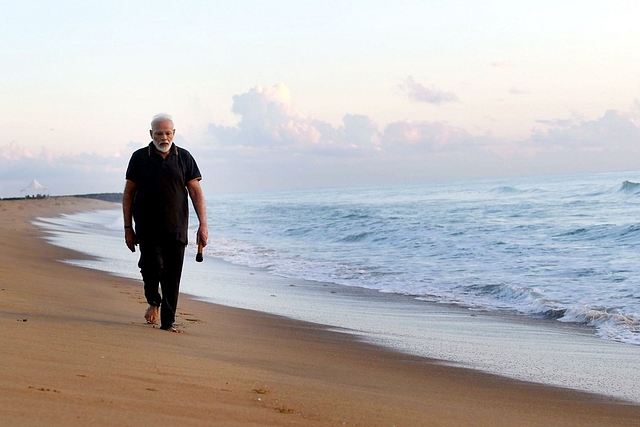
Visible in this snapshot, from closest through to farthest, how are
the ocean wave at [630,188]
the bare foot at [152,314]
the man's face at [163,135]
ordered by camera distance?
1. the man's face at [163,135]
2. the bare foot at [152,314]
3. the ocean wave at [630,188]

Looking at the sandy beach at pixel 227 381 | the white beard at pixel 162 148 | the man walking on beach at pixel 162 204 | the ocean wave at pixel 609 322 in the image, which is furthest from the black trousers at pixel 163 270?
the ocean wave at pixel 609 322

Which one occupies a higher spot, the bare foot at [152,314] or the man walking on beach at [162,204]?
the man walking on beach at [162,204]

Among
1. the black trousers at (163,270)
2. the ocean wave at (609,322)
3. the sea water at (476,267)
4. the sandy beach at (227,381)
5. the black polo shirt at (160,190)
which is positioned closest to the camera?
the sandy beach at (227,381)

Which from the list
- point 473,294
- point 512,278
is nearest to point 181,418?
point 473,294

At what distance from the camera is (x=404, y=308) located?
9.44 meters

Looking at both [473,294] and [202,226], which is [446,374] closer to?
[202,226]

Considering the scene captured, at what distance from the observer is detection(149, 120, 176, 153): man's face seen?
538 centimetres

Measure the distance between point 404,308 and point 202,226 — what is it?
455 centimetres

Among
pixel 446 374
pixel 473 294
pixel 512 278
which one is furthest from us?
pixel 512 278

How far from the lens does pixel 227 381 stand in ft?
13.1

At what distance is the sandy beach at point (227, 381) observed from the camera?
314cm

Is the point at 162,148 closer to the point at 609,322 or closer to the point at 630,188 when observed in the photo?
the point at 609,322

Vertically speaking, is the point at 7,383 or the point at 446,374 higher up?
the point at 7,383

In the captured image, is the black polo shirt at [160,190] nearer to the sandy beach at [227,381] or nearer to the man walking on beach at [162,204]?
the man walking on beach at [162,204]
